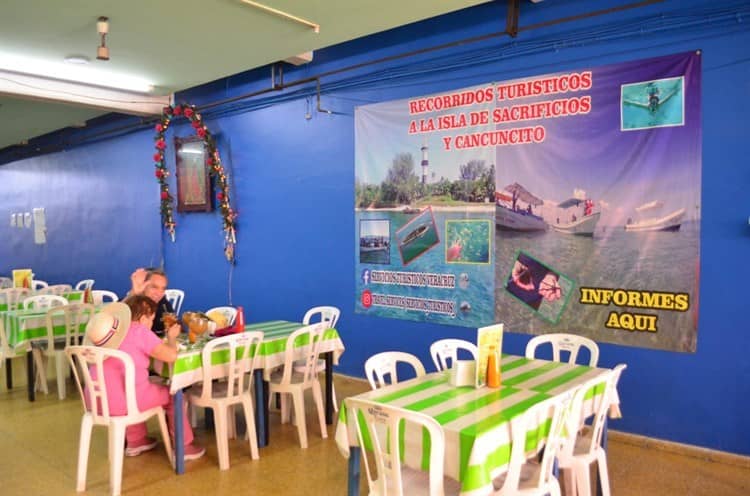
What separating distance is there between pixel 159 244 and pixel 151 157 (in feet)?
3.97

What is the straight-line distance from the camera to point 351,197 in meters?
5.57

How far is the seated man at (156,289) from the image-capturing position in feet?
14.2

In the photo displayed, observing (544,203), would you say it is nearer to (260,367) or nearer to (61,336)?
(260,367)

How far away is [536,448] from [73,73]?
570cm

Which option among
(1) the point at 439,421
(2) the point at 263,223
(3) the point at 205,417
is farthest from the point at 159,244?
(1) the point at 439,421

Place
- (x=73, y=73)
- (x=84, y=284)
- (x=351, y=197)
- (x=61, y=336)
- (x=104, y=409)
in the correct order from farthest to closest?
(x=84, y=284) → (x=73, y=73) → (x=351, y=197) → (x=61, y=336) → (x=104, y=409)

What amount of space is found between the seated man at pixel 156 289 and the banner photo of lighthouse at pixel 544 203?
6.10 feet

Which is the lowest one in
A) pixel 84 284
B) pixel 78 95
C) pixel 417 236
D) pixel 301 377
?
pixel 301 377

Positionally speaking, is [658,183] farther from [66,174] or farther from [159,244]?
[66,174]

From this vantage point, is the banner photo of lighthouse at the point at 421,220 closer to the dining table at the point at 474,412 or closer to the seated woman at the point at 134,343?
the dining table at the point at 474,412

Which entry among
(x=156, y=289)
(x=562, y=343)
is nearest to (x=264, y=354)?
(x=156, y=289)

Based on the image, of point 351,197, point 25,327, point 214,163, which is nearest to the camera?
point 25,327

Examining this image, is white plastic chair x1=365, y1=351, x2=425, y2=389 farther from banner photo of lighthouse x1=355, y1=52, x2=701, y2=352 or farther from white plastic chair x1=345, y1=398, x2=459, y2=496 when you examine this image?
banner photo of lighthouse x1=355, y1=52, x2=701, y2=352

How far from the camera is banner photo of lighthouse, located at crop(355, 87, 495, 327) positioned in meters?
4.66
